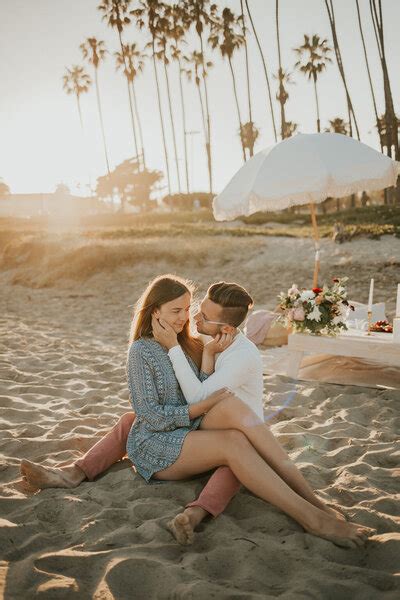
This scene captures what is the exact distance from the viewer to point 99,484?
3408mm

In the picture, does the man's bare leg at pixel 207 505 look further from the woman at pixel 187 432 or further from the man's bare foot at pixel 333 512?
the man's bare foot at pixel 333 512

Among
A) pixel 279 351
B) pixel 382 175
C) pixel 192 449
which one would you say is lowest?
pixel 279 351

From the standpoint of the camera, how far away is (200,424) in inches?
123

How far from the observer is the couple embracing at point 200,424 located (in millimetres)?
2754

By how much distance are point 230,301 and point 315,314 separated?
8.90 ft

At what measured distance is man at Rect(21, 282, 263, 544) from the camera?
122 inches

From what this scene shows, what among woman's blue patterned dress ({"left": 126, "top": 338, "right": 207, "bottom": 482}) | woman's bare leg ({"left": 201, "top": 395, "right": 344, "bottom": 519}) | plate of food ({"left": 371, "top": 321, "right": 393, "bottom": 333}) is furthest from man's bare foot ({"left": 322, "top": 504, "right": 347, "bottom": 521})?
plate of food ({"left": 371, "top": 321, "right": 393, "bottom": 333})

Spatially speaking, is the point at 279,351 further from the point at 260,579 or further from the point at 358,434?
the point at 260,579

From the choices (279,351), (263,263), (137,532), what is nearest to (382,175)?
(279,351)

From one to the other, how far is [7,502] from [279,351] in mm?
4962

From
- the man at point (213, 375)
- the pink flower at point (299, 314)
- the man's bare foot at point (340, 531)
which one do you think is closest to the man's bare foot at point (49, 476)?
the man at point (213, 375)

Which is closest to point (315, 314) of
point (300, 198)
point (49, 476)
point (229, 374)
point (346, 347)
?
point (346, 347)

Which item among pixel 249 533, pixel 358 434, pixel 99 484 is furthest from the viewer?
pixel 358 434

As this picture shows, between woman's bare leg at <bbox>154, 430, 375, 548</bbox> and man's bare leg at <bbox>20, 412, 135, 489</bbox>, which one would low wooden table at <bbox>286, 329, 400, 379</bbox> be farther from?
woman's bare leg at <bbox>154, 430, 375, 548</bbox>
